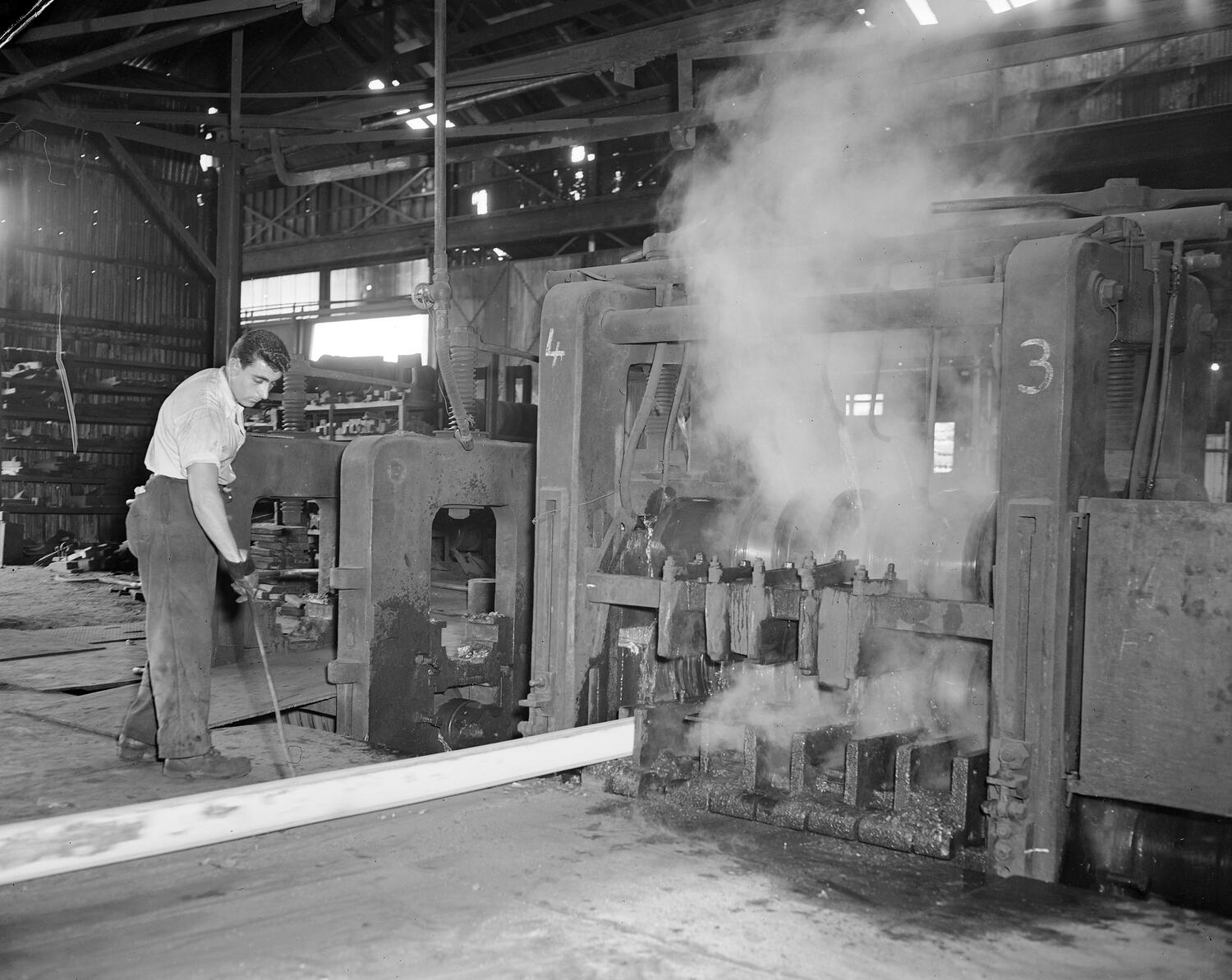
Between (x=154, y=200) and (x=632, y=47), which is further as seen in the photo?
(x=154, y=200)

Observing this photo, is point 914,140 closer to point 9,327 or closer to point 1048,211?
point 1048,211

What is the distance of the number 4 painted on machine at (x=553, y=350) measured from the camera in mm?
4004

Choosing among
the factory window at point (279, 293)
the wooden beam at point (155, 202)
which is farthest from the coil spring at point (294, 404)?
the factory window at point (279, 293)

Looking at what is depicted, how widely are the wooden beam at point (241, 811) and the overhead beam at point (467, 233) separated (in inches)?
399

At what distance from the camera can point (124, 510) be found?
1498 cm

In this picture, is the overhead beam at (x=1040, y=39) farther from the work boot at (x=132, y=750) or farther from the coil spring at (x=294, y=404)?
the work boot at (x=132, y=750)

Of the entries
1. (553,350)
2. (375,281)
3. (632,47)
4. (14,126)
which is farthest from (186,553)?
(375,281)

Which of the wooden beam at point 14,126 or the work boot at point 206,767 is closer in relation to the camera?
the work boot at point 206,767

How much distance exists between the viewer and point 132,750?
159 inches

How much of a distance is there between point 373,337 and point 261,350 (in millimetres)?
16545

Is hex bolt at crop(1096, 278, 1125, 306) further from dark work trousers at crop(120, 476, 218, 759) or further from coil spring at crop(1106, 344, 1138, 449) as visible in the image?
dark work trousers at crop(120, 476, 218, 759)

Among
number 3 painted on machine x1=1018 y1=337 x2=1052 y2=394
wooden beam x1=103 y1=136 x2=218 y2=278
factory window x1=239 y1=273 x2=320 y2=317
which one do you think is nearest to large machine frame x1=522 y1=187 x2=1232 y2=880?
number 3 painted on machine x1=1018 y1=337 x2=1052 y2=394

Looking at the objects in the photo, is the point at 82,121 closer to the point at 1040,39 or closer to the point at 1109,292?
the point at 1040,39

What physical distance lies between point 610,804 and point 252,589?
1591 mm
